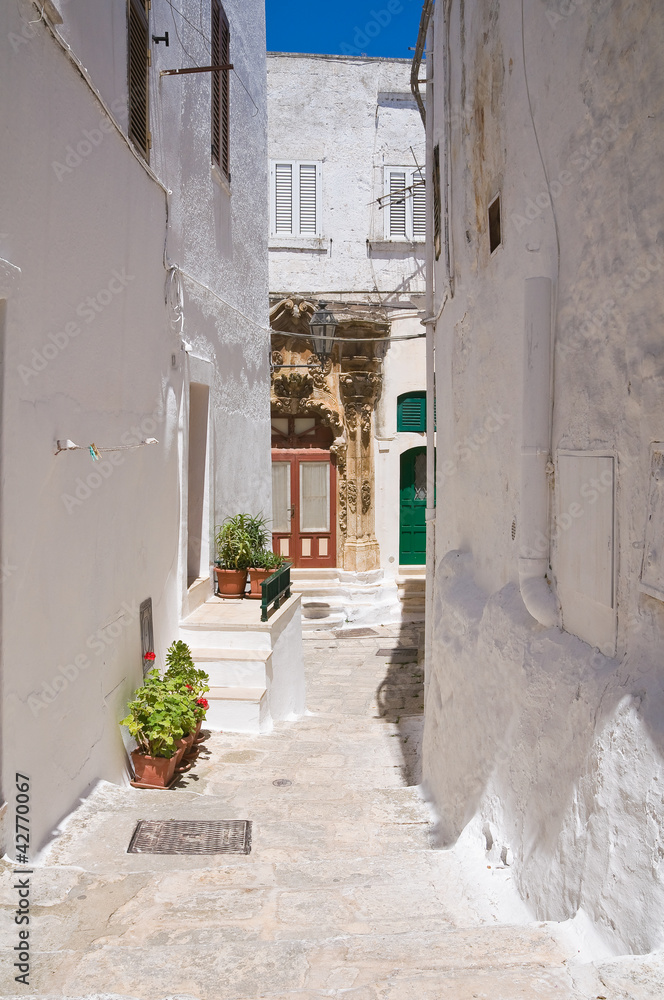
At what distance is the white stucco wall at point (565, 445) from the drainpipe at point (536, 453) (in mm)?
76

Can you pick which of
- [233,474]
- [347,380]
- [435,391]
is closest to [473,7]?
[435,391]

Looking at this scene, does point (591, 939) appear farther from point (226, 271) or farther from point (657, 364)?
point (226, 271)

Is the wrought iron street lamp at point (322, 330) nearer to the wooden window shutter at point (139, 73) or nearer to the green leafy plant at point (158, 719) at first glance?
the wooden window shutter at point (139, 73)

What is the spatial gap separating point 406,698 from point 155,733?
203 inches

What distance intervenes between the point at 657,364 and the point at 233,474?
299 inches

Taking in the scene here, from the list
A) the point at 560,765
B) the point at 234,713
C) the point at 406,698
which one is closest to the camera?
the point at 560,765

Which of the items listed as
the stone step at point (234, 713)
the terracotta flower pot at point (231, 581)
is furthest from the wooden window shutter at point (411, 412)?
the stone step at point (234, 713)

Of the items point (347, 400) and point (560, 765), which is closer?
point (560, 765)

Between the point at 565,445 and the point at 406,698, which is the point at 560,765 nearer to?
the point at 565,445

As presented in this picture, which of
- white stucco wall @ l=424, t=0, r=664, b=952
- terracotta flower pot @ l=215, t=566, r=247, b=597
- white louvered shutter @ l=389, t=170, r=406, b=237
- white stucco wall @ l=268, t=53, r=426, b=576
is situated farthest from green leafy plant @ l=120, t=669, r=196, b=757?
white louvered shutter @ l=389, t=170, r=406, b=237

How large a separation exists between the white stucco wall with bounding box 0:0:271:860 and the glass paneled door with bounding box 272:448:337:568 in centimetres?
674

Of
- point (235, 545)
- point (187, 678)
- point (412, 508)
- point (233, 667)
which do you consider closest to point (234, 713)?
point (233, 667)

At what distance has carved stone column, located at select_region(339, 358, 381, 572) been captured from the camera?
50.1 ft

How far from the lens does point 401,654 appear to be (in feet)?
42.0
